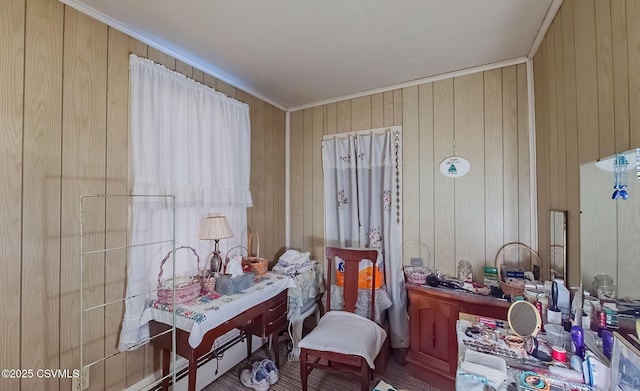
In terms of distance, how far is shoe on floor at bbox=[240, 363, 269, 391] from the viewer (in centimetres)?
200

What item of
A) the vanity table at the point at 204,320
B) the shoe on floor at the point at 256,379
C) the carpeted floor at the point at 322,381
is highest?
the vanity table at the point at 204,320

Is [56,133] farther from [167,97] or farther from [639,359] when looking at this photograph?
[639,359]

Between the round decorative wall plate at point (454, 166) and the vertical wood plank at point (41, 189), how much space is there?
2716 mm

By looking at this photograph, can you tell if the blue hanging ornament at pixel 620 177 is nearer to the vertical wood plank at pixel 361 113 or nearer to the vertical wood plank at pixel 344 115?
the vertical wood plank at pixel 361 113

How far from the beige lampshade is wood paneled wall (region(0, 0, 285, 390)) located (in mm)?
500

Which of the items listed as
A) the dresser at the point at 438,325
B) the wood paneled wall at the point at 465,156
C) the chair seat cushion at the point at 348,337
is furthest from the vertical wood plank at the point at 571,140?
the chair seat cushion at the point at 348,337

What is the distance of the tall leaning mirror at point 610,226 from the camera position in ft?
2.83

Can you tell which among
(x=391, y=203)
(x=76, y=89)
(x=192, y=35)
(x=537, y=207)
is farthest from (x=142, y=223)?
(x=537, y=207)

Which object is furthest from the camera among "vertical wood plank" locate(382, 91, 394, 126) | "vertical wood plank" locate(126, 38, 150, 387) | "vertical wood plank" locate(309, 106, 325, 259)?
"vertical wood plank" locate(309, 106, 325, 259)

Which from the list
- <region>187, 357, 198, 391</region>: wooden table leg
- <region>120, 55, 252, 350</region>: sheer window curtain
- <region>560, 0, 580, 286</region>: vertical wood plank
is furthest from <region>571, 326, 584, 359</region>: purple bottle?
<region>120, 55, 252, 350</region>: sheer window curtain

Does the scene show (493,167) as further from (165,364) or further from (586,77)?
(165,364)

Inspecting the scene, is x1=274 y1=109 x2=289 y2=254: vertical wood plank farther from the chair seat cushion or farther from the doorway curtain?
the chair seat cushion

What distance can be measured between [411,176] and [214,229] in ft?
5.95

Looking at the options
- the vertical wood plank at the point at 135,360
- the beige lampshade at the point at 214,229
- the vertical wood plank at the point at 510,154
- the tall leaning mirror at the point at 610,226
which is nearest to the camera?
the tall leaning mirror at the point at 610,226
